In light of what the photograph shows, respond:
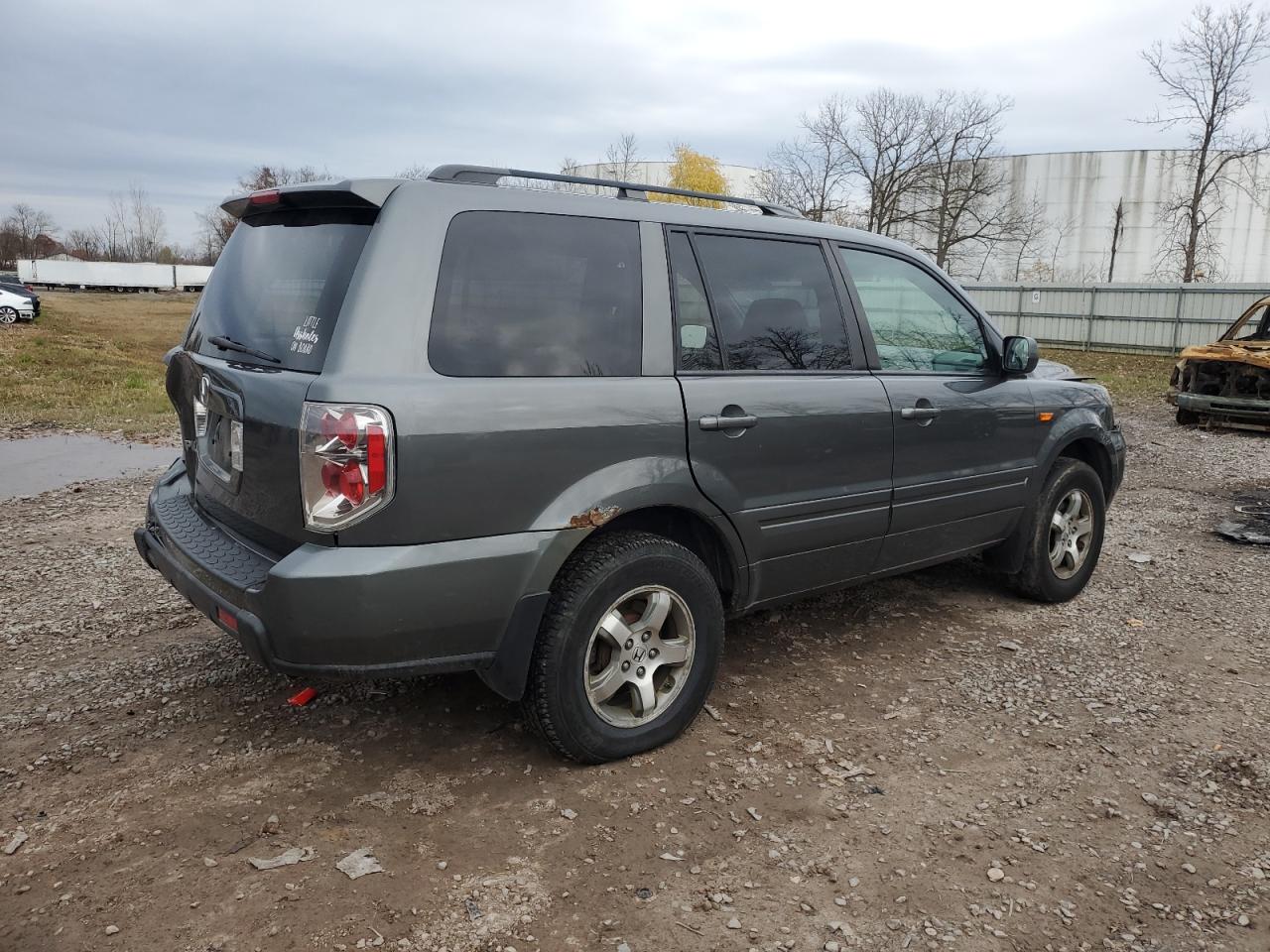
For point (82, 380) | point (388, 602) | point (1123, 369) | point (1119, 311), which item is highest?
point (1119, 311)

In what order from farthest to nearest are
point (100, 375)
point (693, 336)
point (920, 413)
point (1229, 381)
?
point (100, 375) < point (1229, 381) < point (920, 413) < point (693, 336)

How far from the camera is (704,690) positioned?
11.1ft

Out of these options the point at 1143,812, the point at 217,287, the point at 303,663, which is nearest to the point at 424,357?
the point at 303,663

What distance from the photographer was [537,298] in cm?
295

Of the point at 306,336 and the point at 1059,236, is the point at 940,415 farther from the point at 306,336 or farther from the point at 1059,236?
the point at 1059,236

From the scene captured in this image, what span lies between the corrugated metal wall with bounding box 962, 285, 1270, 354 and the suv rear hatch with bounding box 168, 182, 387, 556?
25.8 m

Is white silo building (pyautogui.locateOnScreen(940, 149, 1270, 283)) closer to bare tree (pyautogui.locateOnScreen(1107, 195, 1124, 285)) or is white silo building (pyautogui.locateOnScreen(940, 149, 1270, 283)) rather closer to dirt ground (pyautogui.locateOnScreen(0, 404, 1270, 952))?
bare tree (pyautogui.locateOnScreen(1107, 195, 1124, 285))

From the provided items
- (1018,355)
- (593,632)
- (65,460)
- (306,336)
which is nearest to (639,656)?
(593,632)

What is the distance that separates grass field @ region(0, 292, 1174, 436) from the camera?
37.0ft

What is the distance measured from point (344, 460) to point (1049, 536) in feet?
12.3

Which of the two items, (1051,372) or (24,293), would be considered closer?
(1051,372)

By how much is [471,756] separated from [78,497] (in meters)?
5.33

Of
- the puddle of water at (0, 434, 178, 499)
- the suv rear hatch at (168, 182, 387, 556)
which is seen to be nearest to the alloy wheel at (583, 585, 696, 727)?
the suv rear hatch at (168, 182, 387, 556)

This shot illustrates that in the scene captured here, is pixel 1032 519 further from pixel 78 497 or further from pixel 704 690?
pixel 78 497
